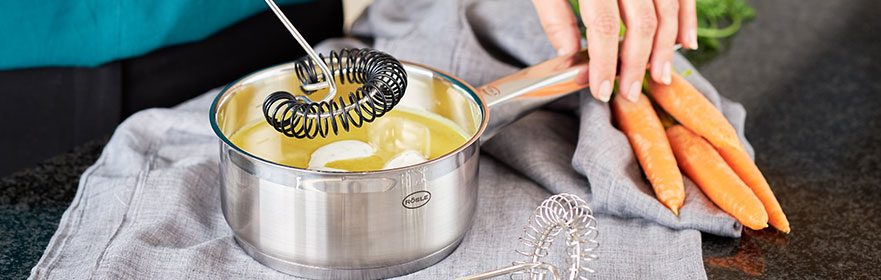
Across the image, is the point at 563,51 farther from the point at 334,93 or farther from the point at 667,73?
the point at 334,93

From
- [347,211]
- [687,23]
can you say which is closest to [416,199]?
[347,211]

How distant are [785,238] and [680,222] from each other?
12 centimetres

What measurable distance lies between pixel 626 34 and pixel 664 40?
0.05m

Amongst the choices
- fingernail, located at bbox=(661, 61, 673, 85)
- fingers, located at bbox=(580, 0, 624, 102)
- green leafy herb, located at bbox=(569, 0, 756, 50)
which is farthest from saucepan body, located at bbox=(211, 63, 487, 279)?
green leafy herb, located at bbox=(569, 0, 756, 50)

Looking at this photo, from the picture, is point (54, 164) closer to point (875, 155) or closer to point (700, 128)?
point (700, 128)

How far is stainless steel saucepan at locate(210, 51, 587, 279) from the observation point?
2.24 feet

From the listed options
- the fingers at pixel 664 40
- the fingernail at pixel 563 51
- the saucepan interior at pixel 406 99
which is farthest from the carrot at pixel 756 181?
the saucepan interior at pixel 406 99

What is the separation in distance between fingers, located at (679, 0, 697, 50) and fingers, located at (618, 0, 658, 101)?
2.3 inches

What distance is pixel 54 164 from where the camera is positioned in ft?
3.22

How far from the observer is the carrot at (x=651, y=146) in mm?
916

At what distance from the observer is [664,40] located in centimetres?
102

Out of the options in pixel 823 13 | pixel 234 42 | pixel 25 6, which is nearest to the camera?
pixel 25 6

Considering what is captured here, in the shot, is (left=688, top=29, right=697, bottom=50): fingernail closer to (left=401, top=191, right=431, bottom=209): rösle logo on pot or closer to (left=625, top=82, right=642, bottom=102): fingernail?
(left=625, top=82, right=642, bottom=102): fingernail

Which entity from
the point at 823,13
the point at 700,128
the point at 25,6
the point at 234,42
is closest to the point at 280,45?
the point at 234,42
